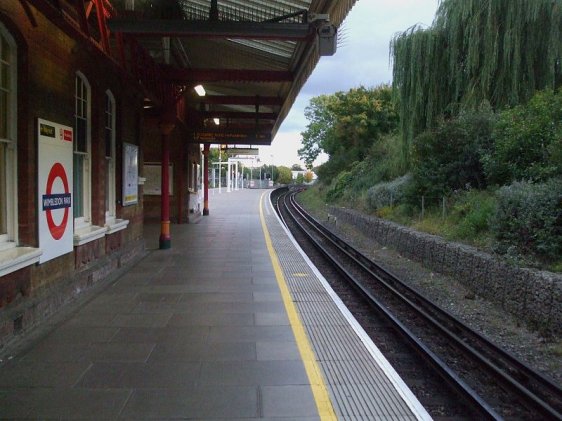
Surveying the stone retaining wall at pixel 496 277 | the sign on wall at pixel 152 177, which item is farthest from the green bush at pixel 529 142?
the sign on wall at pixel 152 177

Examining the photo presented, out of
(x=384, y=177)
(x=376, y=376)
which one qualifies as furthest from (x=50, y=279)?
(x=384, y=177)

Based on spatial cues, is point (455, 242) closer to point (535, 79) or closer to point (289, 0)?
point (289, 0)

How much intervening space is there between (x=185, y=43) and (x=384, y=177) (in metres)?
14.4

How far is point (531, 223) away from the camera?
849cm

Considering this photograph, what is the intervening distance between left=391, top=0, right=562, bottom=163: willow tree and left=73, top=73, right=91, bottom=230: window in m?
11.0

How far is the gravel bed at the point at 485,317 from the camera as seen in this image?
6066mm

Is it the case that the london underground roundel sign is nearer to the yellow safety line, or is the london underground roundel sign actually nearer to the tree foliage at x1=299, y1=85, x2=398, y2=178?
the yellow safety line

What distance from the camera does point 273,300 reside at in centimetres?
762

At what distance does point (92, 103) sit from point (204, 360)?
5.20m

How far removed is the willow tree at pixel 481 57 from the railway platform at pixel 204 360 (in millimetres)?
9929

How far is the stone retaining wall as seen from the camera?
6.78 metres

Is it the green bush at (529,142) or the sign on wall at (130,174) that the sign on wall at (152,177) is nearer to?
the sign on wall at (130,174)

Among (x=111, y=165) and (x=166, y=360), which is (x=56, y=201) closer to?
(x=166, y=360)

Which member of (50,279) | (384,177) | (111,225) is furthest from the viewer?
(384,177)
